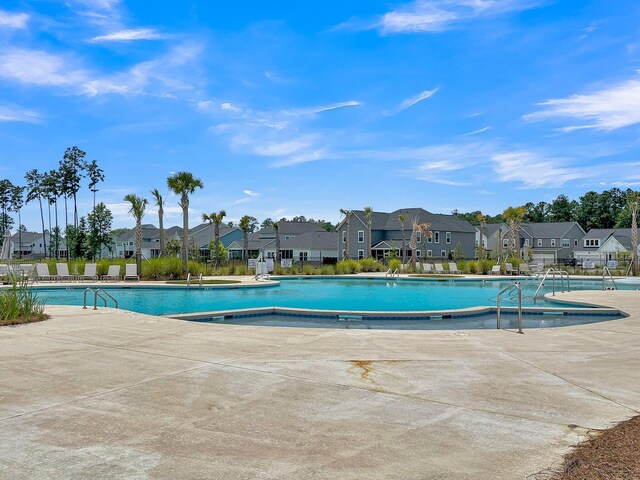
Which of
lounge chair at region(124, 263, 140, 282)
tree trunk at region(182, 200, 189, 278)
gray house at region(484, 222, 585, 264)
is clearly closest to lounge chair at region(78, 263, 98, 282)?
lounge chair at region(124, 263, 140, 282)

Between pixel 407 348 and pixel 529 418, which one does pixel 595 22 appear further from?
pixel 529 418

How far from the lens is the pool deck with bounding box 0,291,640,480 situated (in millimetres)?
3496

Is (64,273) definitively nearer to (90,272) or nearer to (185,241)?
(90,272)

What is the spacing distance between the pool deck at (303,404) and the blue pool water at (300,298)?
311 inches

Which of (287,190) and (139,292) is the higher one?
(287,190)

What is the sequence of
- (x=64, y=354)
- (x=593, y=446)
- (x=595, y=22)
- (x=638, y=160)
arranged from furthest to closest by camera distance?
1. (x=638, y=160)
2. (x=595, y=22)
3. (x=64, y=354)
4. (x=593, y=446)

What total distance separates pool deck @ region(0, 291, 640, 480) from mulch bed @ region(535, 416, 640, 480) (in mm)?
137

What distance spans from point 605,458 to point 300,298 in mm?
16322

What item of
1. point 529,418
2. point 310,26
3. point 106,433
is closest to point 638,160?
point 310,26

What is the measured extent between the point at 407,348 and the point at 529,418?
3284mm

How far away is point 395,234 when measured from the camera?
54.6m

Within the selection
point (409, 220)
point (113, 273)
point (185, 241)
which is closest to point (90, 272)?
point (113, 273)

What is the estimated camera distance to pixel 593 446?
373cm

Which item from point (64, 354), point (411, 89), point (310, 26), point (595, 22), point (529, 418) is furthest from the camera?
point (411, 89)
